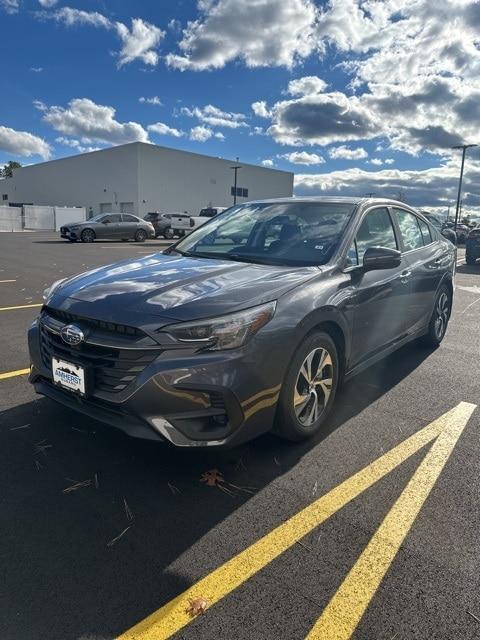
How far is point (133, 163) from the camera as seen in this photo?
45094 mm

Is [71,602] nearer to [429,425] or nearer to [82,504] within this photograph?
[82,504]

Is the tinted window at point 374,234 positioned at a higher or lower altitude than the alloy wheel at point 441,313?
higher

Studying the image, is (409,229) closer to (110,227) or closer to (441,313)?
(441,313)

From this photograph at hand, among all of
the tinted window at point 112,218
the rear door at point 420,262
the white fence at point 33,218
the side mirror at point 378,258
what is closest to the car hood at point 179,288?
the side mirror at point 378,258

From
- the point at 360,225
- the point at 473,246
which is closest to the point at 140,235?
the point at 473,246

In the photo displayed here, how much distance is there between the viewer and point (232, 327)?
249 cm

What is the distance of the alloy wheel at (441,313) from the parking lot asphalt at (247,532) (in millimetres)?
1998

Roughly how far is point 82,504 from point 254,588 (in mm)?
1036

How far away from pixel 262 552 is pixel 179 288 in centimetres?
151

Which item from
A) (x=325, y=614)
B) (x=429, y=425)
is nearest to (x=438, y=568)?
(x=325, y=614)

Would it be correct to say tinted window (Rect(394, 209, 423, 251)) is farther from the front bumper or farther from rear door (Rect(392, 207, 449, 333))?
the front bumper

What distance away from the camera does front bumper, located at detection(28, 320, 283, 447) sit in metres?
2.37

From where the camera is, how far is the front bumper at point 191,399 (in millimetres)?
2365

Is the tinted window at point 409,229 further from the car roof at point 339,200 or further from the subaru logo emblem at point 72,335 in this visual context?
the subaru logo emblem at point 72,335
